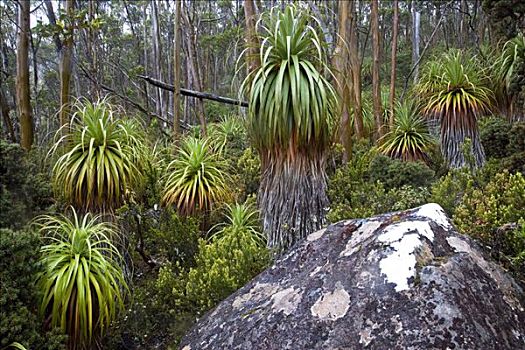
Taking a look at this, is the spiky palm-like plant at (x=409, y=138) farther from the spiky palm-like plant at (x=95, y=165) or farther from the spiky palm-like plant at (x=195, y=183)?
the spiky palm-like plant at (x=95, y=165)

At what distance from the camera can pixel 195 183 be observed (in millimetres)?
5109

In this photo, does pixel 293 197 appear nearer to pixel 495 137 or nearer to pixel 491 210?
pixel 491 210

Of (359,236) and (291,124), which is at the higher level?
(291,124)

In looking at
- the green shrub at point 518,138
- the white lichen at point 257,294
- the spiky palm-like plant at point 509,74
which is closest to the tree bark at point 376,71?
the spiky palm-like plant at point 509,74

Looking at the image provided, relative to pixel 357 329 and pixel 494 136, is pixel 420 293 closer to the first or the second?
pixel 357 329

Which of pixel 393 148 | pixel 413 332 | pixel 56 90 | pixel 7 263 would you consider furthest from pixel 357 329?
pixel 56 90

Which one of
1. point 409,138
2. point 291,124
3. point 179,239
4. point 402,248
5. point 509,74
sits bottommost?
point 179,239

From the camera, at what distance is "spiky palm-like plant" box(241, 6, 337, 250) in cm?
404

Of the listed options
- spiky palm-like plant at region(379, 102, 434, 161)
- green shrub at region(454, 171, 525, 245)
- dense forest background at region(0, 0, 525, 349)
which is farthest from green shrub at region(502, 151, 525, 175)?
spiky palm-like plant at region(379, 102, 434, 161)

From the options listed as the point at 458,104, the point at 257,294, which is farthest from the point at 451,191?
the point at 257,294

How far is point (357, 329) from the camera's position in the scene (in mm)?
2316

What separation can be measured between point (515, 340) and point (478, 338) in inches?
10.0

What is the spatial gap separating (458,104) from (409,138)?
0.91 meters

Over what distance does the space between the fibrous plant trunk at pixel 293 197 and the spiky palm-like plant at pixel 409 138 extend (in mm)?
2461
